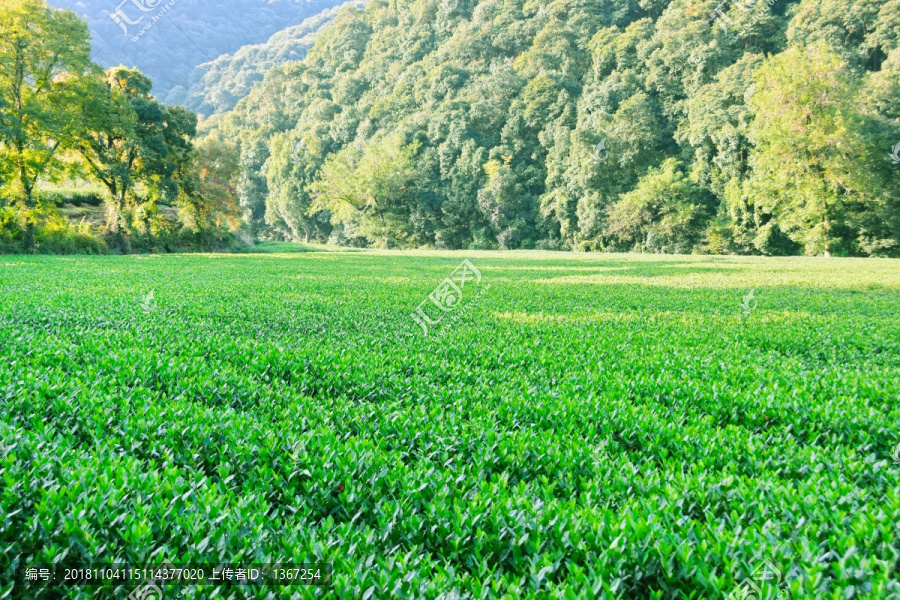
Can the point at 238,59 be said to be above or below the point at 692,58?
above

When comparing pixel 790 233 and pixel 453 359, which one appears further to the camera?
pixel 790 233

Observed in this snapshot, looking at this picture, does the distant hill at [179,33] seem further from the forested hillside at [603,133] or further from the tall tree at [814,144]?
the tall tree at [814,144]

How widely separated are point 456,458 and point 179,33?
488 ft

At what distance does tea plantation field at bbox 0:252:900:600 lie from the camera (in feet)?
6.70

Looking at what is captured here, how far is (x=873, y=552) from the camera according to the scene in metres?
2.16

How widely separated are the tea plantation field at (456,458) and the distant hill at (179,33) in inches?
4186

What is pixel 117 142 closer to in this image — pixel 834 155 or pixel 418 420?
pixel 418 420

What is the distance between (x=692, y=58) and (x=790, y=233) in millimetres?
21378

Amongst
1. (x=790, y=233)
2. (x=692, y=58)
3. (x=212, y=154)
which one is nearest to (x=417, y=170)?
(x=212, y=154)

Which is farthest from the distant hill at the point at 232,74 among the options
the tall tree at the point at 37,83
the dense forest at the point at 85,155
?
the tall tree at the point at 37,83

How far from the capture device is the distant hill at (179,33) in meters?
107

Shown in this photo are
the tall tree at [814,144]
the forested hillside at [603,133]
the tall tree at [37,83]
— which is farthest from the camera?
the forested hillside at [603,133]

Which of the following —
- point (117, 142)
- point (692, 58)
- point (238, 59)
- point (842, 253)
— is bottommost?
point (842, 253)

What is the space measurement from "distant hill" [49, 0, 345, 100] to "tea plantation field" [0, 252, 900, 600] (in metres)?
106
